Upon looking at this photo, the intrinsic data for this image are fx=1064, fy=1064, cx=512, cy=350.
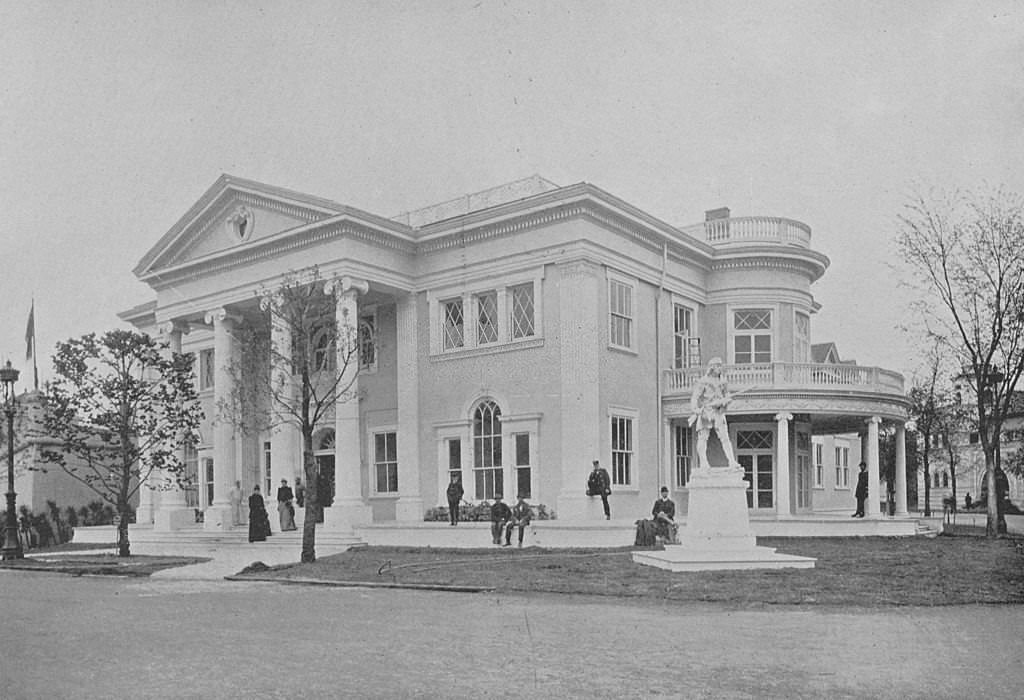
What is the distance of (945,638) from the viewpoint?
10102mm

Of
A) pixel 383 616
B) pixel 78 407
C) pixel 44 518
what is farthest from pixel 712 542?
pixel 44 518

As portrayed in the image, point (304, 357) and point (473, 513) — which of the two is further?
point (473, 513)

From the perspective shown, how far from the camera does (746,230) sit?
3241cm

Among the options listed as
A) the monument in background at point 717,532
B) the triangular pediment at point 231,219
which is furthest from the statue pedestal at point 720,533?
the triangular pediment at point 231,219

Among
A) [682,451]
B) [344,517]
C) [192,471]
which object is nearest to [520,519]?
[344,517]

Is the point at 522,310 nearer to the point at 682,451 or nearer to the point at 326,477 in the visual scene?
the point at 682,451

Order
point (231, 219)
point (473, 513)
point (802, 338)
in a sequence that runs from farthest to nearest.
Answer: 1. point (802, 338)
2. point (231, 219)
3. point (473, 513)

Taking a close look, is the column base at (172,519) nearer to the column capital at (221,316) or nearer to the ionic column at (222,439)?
the ionic column at (222,439)

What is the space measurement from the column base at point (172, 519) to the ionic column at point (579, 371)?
43.5 ft

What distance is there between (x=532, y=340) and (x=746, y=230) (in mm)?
8996

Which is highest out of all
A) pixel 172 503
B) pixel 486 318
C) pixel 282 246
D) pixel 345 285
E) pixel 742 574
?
pixel 282 246

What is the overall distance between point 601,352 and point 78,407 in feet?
45.9

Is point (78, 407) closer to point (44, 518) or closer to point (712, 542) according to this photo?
point (44, 518)

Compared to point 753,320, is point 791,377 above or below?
below
